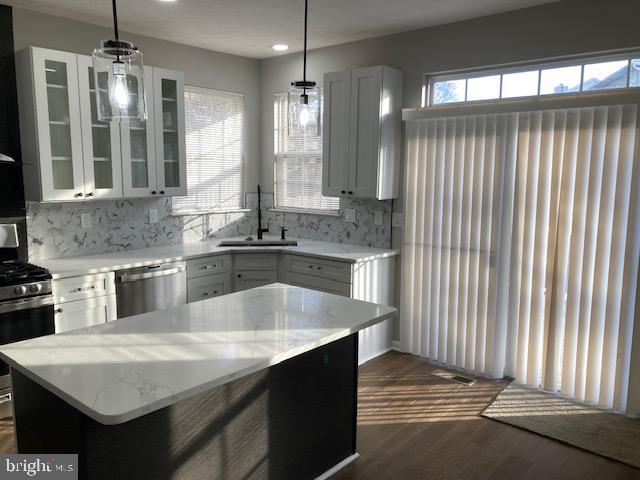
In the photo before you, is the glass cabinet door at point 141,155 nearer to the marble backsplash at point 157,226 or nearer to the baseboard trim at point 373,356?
the marble backsplash at point 157,226

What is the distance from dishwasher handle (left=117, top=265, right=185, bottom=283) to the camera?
149 inches

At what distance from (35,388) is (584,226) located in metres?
3.23

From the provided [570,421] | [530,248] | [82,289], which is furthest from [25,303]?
[570,421]

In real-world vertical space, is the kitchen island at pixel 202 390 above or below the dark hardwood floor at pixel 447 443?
above

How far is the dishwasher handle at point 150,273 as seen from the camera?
3790 mm

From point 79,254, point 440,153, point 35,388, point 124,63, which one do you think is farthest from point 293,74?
point 35,388

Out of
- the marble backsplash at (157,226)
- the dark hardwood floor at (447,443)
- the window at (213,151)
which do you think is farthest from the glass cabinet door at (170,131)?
the dark hardwood floor at (447,443)

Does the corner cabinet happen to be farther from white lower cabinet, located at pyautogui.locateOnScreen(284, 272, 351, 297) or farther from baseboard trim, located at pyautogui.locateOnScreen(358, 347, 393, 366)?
baseboard trim, located at pyautogui.locateOnScreen(358, 347, 393, 366)

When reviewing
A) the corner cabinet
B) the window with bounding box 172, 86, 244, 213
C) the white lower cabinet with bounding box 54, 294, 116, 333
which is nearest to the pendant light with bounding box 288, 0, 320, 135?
the corner cabinet

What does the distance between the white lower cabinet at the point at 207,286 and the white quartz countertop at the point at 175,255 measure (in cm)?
21

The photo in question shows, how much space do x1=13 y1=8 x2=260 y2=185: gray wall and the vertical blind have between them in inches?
76.0

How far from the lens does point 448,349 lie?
4.16m

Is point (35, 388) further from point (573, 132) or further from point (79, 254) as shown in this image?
point (573, 132)

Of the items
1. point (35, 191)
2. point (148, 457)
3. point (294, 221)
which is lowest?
point (148, 457)
